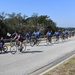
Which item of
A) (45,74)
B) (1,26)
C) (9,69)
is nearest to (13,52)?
(9,69)

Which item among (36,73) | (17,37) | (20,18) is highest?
(20,18)

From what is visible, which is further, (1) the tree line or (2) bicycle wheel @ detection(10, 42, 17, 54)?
(1) the tree line

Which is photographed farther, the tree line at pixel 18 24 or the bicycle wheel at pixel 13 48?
the tree line at pixel 18 24

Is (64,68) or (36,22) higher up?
(36,22)

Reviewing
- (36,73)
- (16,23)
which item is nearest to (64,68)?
(36,73)

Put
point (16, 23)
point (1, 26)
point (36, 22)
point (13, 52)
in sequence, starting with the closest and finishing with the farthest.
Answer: point (13, 52) < point (1, 26) < point (16, 23) < point (36, 22)

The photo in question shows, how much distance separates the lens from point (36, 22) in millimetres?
90062

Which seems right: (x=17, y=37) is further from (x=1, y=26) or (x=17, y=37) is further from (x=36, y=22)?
(x=36, y=22)

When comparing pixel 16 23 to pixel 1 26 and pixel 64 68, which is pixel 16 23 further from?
pixel 64 68

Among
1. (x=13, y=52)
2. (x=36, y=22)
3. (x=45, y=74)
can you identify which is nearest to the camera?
(x=45, y=74)

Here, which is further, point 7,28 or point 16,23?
point 16,23

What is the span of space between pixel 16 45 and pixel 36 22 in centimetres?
6848

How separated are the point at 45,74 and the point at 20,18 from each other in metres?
67.4

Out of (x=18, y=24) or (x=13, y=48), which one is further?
(x=18, y=24)
